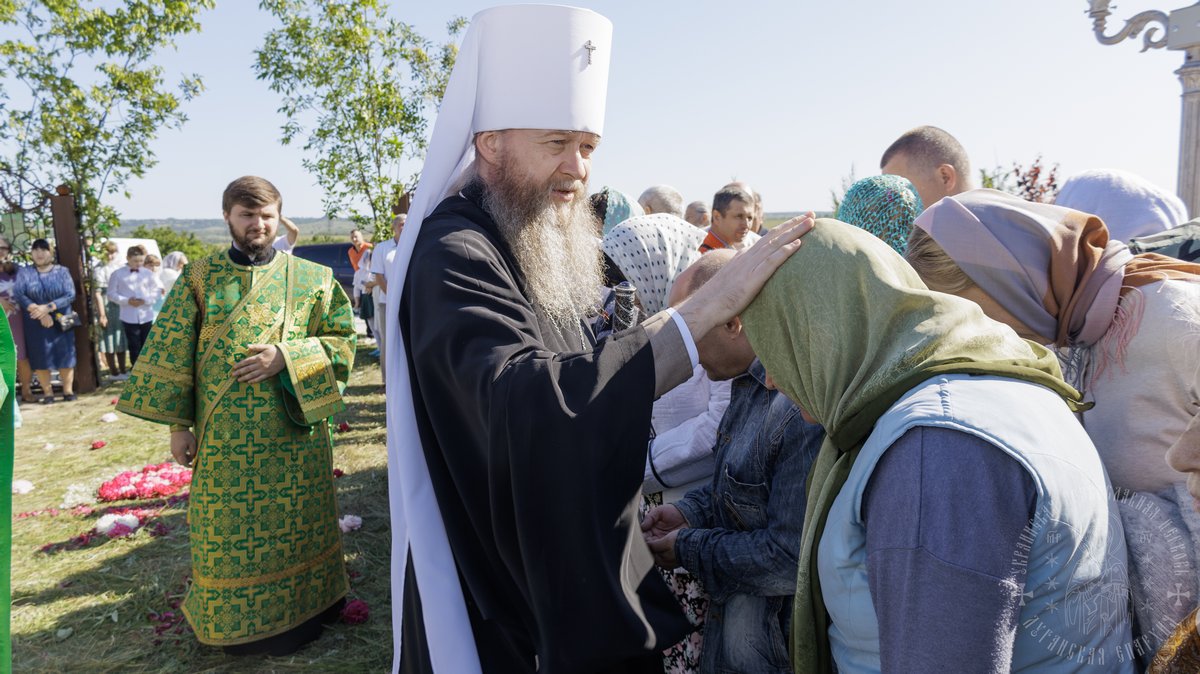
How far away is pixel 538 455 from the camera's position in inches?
58.8

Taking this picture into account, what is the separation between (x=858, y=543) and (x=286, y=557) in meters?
3.51

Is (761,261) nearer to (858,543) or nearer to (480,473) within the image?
(858,543)

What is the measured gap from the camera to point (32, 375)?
1070cm

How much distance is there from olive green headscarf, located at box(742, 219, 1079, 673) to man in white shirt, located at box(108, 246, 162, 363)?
1188 centimetres

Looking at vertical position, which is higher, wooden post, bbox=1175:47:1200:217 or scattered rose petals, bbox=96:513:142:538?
wooden post, bbox=1175:47:1200:217

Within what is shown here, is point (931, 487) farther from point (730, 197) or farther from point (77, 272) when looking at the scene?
point (77, 272)

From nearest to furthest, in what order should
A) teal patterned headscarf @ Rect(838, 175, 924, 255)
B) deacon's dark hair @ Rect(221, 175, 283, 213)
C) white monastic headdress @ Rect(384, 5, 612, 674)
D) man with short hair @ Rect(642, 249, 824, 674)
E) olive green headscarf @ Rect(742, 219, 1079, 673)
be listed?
olive green headscarf @ Rect(742, 219, 1079, 673) < white monastic headdress @ Rect(384, 5, 612, 674) < man with short hair @ Rect(642, 249, 824, 674) < teal patterned headscarf @ Rect(838, 175, 924, 255) < deacon's dark hair @ Rect(221, 175, 283, 213)

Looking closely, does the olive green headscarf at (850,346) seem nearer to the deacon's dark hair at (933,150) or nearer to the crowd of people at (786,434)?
the crowd of people at (786,434)

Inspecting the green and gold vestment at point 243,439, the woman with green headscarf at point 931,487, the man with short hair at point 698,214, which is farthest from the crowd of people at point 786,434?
the man with short hair at point 698,214

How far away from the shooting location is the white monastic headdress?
6.13 ft

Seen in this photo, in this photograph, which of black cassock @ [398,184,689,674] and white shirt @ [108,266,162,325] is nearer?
black cassock @ [398,184,689,674]

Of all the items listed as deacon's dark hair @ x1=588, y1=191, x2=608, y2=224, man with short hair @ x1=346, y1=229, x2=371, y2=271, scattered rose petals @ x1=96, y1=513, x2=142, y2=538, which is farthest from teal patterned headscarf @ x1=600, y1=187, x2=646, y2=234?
man with short hair @ x1=346, y1=229, x2=371, y2=271

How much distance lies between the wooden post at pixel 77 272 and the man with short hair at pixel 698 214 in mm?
8770

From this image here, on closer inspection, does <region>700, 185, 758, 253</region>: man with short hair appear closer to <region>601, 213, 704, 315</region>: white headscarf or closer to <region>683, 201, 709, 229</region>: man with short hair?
<region>683, 201, 709, 229</region>: man with short hair
